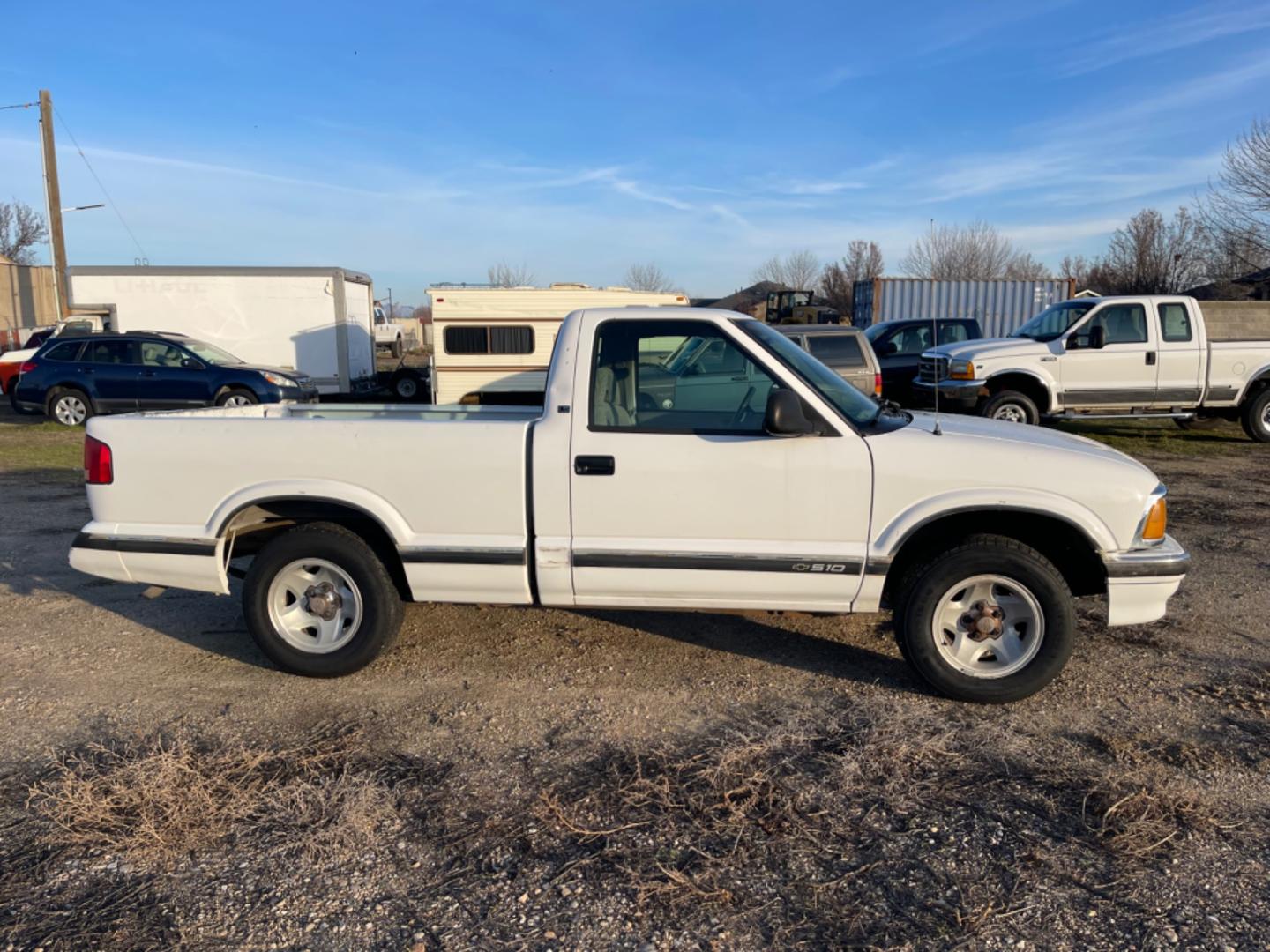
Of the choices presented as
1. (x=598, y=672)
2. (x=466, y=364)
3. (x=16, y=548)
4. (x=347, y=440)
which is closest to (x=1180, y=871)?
(x=598, y=672)

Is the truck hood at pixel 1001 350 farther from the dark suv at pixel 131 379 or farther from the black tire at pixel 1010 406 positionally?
the dark suv at pixel 131 379

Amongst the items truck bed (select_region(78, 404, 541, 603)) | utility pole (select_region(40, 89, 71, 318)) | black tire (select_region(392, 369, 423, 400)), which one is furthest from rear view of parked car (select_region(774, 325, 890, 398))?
utility pole (select_region(40, 89, 71, 318))

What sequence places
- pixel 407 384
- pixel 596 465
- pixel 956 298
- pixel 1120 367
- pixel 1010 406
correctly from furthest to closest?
pixel 956 298
pixel 407 384
pixel 1010 406
pixel 1120 367
pixel 596 465

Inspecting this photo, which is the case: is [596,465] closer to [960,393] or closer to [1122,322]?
[960,393]

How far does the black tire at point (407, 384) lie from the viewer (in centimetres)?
2081

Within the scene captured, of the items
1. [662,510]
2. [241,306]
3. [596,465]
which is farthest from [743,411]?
[241,306]

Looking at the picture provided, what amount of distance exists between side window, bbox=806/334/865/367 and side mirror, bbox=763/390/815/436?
Answer: 8269mm

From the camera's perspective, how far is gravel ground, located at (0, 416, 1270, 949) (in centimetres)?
285

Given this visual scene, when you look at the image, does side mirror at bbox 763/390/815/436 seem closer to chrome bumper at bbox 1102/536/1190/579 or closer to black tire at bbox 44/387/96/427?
chrome bumper at bbox 1102/536/1190/579

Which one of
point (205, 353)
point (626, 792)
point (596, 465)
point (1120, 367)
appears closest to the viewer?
point (626, 792)

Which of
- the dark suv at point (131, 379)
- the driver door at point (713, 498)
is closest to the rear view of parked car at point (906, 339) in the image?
the dark suv at point (131, 379)

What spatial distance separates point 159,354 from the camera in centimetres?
1573

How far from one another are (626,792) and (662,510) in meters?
1.33

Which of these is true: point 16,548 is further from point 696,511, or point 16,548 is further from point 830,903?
point 830,903
